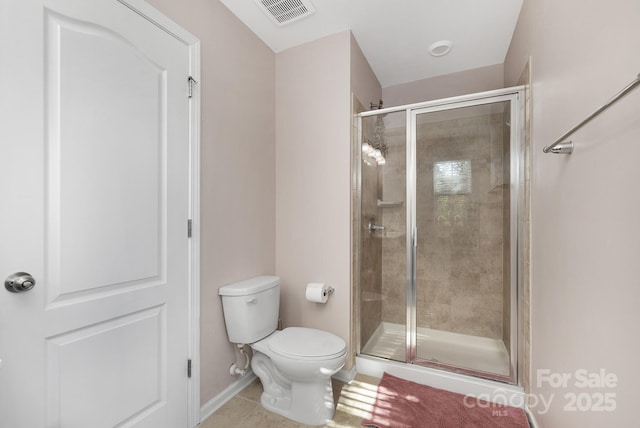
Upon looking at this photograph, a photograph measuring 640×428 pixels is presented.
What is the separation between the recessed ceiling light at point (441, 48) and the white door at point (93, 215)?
5.85ft

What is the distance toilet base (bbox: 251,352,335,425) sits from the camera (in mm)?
1564

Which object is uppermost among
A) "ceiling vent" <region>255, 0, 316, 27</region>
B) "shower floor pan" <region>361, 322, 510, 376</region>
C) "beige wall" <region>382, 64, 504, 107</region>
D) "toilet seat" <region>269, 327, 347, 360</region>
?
"ceiling vent" <region>255, 0, 316, 27</region>

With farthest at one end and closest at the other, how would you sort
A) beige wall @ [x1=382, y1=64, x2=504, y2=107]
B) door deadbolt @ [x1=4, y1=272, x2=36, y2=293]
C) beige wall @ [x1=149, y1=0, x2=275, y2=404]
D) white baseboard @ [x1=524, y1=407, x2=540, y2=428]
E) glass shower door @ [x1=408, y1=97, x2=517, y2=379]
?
beige wall @ [x1=382, y1=64, x2=504, y2=107] → glass shower door @ [x1=408, y1=97, x2=517, y2=379] → beige wall @ [x1=149, y1=0, x2=275, y2=404] → white baseboard @ [x1=524, y1=407, x2=540, y2=428] → door deadbolt @ [x1=4, y1=272, x2=36, y2=293]

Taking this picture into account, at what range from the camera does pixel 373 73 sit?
258 cm

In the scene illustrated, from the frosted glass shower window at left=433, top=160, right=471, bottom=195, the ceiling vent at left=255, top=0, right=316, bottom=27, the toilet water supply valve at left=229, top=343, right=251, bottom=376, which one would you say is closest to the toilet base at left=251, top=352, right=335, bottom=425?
the toilet water supply valve at left=229, top=343, right=251, bottom=376

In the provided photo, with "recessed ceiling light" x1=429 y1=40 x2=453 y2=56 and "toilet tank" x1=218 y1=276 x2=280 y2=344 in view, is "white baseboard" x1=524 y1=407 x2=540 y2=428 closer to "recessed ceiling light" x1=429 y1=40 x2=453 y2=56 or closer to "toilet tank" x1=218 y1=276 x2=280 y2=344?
"toilet tank" x1=218 y1=276 x2=280 y2=344

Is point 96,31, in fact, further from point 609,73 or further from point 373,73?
point 373,73

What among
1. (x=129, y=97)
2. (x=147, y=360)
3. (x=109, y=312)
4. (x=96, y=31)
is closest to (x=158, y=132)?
(x=129, y=97)

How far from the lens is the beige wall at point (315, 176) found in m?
2.00

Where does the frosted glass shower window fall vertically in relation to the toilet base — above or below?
above

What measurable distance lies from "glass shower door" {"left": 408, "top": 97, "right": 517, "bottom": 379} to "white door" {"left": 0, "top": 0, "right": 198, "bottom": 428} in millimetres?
1590

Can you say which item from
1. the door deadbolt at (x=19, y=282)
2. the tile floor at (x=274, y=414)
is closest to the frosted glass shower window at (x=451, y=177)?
the tile floor at (x=274, y=414)

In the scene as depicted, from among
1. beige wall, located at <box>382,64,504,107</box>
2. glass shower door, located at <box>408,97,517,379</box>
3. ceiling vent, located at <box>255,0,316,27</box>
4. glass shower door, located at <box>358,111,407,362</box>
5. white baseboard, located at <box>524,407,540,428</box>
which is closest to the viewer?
white baseboard, located at <box>524,407,540,428</box>

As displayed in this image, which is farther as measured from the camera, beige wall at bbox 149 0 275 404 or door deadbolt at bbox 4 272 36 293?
beige wall at bbox 149 0 275 404
